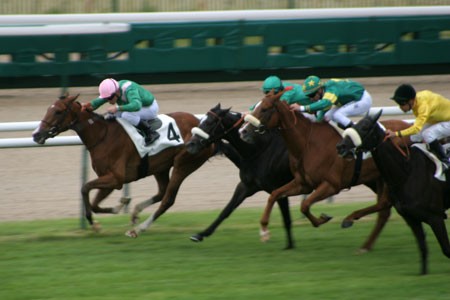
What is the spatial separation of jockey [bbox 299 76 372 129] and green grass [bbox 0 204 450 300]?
3.68 ft

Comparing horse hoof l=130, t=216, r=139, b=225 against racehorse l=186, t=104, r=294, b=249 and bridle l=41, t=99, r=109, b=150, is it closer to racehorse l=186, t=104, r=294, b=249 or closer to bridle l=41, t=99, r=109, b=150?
bridle l=41, t=99, r=109, b=150

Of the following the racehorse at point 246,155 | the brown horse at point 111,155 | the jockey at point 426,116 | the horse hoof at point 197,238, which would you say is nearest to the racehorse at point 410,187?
the jockey at point 426,116

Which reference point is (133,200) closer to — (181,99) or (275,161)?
(275,161)

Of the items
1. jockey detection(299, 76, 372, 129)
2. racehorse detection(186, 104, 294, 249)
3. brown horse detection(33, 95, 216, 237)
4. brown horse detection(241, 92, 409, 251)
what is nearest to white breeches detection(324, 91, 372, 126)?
jockey detection(299, 76, 372, 129)

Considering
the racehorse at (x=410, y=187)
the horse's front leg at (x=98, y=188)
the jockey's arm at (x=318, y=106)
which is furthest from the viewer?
the horse's front leg at (x=98, y=188)

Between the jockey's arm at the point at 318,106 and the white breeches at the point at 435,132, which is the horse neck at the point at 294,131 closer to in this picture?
the jockey's arm at the point at 318,106

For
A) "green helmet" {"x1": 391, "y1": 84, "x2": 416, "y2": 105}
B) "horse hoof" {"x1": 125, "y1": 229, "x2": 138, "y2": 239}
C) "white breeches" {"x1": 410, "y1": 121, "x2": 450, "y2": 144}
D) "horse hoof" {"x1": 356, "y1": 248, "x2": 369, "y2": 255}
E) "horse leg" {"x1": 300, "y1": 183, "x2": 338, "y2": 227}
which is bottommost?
"horse hoof" {"x1": 125, "y1": 229, "x2": 138, "y2": 239}

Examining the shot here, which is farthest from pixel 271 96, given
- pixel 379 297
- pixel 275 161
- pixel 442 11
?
pixel 442 11

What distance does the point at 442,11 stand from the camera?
1620 cm

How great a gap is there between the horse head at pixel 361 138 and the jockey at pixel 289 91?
1331 mm

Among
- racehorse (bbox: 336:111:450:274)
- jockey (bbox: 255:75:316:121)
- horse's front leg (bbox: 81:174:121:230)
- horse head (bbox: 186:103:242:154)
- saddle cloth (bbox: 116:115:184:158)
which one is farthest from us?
saddle cloth (bbox: 116:115:184:158)

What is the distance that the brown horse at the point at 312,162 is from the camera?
342 inches

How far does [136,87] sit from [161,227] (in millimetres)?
1378

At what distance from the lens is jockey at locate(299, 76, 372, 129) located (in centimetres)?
898
